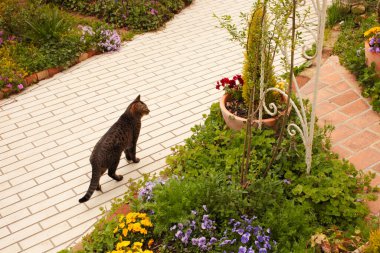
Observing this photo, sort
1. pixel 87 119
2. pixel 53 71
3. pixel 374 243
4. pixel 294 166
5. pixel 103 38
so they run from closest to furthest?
pixel 374 243
pixel 294 166
pixel 87 119
pixel 53 71
pixel 103 38

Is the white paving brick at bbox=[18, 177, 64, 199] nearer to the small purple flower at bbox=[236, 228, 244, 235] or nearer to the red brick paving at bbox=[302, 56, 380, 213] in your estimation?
the small purple flower at bbox=[236, 228, 244, 235]

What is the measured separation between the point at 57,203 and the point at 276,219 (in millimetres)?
2580

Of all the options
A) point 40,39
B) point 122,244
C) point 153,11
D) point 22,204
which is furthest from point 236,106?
point 153,11

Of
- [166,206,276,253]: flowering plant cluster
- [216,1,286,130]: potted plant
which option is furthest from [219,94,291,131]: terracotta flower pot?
[166,206,276,253]: flowering plant cluster

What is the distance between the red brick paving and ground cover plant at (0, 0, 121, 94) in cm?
392

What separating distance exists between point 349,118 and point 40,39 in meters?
5.40

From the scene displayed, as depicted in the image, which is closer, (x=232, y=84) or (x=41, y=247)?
(x=41, y=247)

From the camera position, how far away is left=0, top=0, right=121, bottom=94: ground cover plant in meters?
8.05

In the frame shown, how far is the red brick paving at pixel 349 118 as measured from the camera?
555 cm

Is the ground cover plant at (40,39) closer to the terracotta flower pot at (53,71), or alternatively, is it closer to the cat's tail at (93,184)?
A: the terracotta flower pot at (53,71)

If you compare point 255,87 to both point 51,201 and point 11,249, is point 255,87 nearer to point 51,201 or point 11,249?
point 51,201

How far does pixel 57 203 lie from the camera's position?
5562 millimetres

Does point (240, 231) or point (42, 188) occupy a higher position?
point (240, 231)

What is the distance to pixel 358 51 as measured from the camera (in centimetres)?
708
